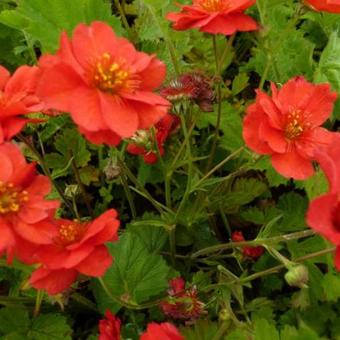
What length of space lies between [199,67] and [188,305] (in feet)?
2.16

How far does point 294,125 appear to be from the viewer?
988 mm

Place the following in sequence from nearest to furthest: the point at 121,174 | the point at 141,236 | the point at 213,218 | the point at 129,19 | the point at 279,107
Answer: the point at 279,107, the point at 121,174, the point at 141,236, the point at 213,218, the point at 129,19

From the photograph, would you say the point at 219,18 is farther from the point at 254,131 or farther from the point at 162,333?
the point at 162,333

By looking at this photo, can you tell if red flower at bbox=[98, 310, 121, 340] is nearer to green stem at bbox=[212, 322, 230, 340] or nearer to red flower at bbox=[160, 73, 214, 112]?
green stem at bbox=[212, 322, 230, 340]

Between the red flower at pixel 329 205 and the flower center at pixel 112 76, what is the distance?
29 cm

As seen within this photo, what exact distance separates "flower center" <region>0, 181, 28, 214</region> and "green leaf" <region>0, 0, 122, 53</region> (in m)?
0.48

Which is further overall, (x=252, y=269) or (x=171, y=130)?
(x=252, y=269)

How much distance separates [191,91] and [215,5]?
181 mm

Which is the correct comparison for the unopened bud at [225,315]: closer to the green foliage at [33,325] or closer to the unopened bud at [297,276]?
the unopened bud at [297,276]

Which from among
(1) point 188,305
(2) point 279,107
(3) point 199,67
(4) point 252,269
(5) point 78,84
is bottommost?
(4) point 252,269

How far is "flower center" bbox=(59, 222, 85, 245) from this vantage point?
88 centimetres

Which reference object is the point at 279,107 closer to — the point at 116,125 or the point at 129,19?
the point at 116,125

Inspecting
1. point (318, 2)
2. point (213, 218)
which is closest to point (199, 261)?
point (213, 218)

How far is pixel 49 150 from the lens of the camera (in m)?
1.62
